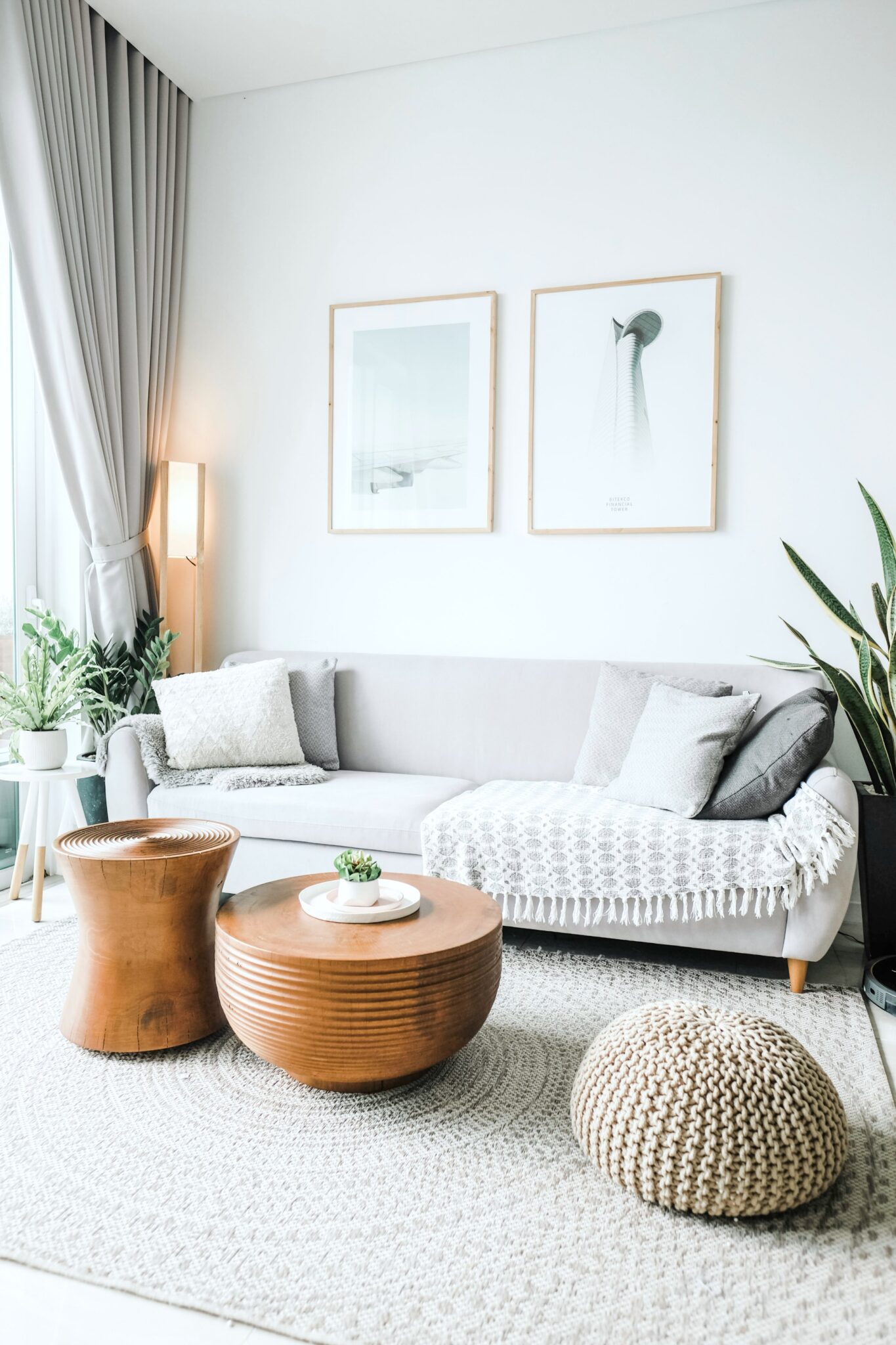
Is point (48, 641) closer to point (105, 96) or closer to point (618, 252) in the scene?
point (105, 96)

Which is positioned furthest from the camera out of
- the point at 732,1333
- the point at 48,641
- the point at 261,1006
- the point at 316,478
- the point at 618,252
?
the point at 316,478

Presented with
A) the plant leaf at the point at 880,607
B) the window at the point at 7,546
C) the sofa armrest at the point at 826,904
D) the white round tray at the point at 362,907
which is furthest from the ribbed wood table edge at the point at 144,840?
the plant leaf at the point at 880,607

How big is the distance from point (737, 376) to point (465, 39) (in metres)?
1.54

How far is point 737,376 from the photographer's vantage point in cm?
310

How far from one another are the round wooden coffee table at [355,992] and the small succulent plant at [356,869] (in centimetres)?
10

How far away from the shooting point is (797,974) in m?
2.37

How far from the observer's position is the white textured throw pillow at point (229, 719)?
9.78ft

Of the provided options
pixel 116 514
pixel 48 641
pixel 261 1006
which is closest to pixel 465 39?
pixel 116 514

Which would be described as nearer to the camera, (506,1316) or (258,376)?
(506,1316)

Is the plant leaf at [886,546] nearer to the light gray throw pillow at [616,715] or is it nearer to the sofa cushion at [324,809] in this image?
the light gray throw pillow at [616,715]

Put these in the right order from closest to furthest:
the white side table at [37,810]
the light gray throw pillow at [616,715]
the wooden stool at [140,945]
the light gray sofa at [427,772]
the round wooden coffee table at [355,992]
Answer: the round wooden coffee table at [355,992] → the wooden stool at [140,945] → the light gray sofa at [427,772] → the white side table at [37,810] → the light gray throw pillow at [616,715]

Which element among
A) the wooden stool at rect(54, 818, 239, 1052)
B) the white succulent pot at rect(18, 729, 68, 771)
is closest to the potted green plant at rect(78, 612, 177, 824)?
the white succulent pot at rect(18, 729, 68, 771)

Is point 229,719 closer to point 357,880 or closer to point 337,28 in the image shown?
point 357,880

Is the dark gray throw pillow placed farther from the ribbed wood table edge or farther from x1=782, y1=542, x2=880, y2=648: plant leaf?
the ribbed wood table edge
